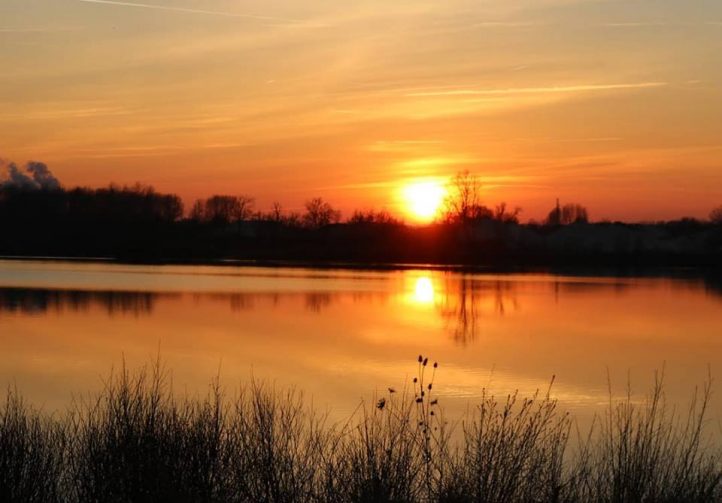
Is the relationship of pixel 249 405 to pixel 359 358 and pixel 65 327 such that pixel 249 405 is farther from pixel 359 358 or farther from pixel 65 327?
pixel 65 327

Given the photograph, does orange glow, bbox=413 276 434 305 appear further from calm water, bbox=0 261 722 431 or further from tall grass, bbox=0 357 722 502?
tall grass, bbox=0 357 722 502

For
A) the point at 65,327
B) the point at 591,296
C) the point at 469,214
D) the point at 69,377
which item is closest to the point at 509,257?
the point at 469,214

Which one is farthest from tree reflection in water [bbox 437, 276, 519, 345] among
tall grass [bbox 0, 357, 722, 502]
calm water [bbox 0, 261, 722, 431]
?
tall grass [bbox 0, 357, 722, 502]

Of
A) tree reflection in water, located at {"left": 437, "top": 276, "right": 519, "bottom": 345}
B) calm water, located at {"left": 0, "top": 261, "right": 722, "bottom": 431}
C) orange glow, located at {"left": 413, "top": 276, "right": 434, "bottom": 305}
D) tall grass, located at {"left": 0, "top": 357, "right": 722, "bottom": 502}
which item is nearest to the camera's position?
tall grass, located at {"left": 0, "top": 357, "right": 722, "bottom": 502}

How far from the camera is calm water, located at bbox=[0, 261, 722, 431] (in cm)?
1509

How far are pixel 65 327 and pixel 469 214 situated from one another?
209 ft

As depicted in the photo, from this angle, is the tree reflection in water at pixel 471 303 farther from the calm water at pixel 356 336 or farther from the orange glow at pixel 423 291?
the orange glow at pixel 423 291

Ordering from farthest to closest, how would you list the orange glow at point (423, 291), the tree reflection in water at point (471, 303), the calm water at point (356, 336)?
the orange glow at point (423, 291)
the tree reflection in water at point (471, 303)
the calm water at point (356, 336)

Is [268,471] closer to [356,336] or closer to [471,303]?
[356,336]

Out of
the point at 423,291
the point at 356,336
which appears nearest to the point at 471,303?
the point at 423,291

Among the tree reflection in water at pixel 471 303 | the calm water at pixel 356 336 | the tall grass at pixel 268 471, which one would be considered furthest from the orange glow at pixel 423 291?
the tall grass at pixel 268 471

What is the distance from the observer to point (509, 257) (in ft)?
225

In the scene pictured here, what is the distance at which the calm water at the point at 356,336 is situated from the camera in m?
15.1

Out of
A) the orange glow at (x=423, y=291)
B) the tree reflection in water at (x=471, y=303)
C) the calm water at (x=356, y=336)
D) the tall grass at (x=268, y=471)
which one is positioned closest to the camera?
the tall grass at (x=268, y=471)
